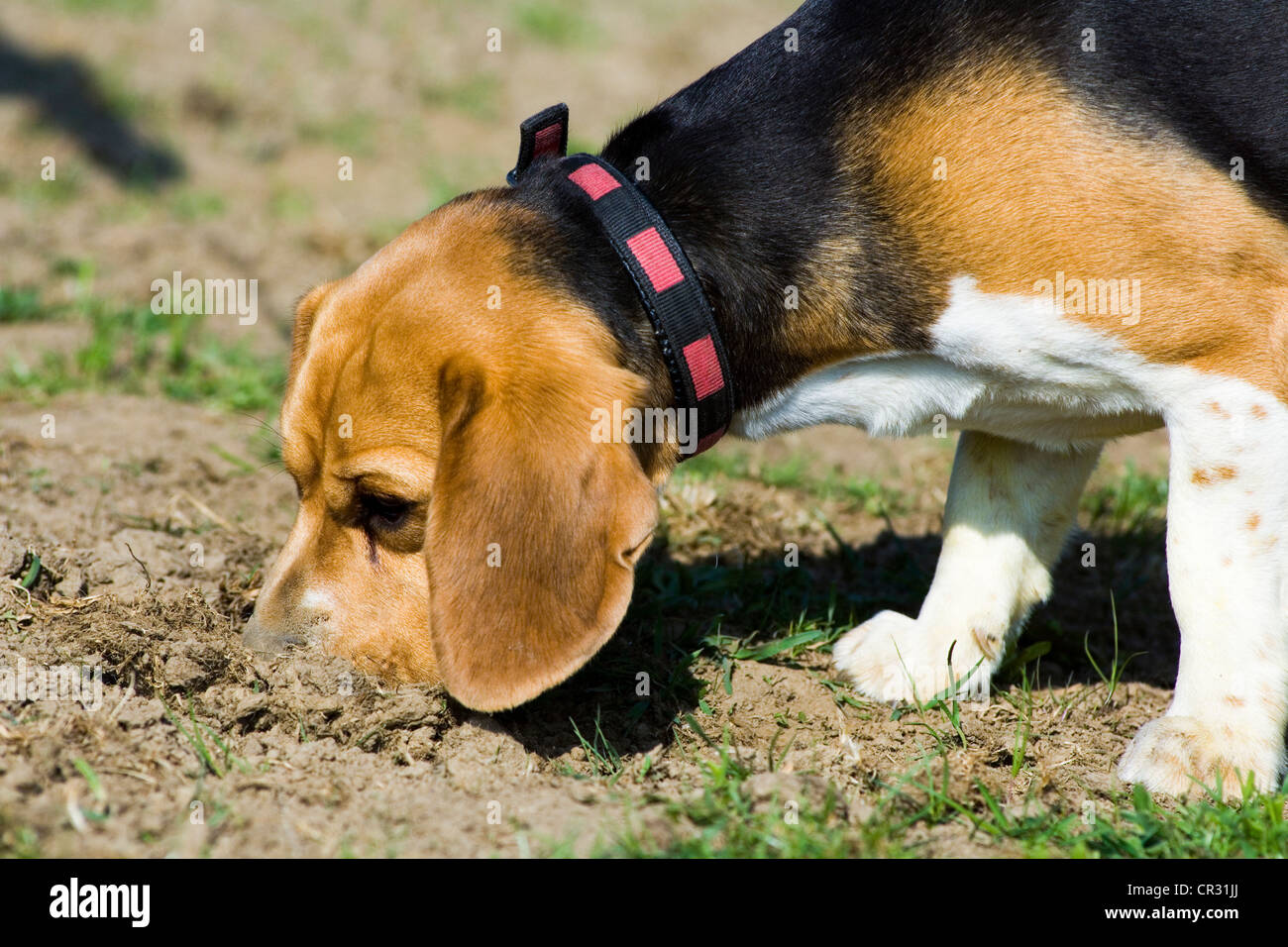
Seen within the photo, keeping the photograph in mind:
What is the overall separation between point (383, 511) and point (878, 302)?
1.40 meters

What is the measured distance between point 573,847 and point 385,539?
0.99 meters

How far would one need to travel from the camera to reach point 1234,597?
11.0 feet

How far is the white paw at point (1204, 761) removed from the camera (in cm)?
333

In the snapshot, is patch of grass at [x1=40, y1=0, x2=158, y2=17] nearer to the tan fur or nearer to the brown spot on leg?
the tan fur

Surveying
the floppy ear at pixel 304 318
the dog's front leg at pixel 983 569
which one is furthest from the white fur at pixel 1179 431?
the floppy ear at pixel 304 318

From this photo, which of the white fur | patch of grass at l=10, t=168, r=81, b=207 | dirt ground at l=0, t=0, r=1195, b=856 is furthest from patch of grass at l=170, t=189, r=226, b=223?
the white fur

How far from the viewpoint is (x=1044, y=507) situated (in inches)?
165

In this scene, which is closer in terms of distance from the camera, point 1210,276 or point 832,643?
point 1210,276

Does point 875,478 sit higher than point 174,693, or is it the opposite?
point 875,478

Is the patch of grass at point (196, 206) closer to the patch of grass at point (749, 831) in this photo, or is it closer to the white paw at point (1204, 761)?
the patch of grass at point (749, 831)

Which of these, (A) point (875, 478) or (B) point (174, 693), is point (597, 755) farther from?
(A) point (875, 478)
